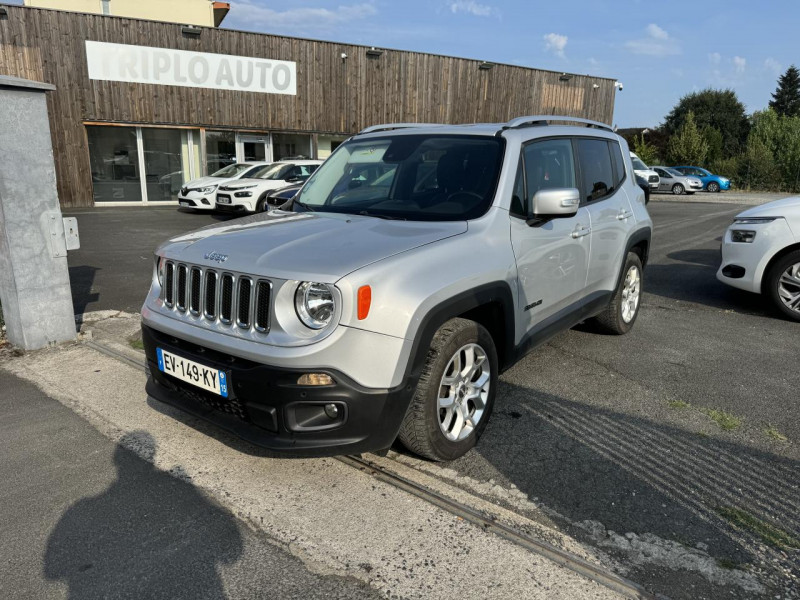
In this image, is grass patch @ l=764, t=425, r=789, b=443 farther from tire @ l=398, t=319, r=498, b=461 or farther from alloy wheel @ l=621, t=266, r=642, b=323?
alloy wheel @ l=621, t=266, r=642, b=323

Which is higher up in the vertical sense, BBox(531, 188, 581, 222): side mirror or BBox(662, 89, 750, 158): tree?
BBox(662, 89, 750, 158): tree

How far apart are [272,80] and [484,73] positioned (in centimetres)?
931

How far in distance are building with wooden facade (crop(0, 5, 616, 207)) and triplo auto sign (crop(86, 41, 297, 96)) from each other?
0.11ft

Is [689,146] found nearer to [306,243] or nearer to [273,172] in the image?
[273,172]

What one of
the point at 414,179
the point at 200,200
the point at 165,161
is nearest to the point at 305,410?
the point at 414,179

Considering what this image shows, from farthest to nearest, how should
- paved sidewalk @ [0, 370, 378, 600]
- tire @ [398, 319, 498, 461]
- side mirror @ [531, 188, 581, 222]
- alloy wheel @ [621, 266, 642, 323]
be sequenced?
1. alloy wheel @ [621, 266, 642, 323]
2. side mirror @ [531, 188, 581, 222]
3. tire @ [398, 319, 498, 461]
4. paved sidewalk @ [0, 370, 378, 600]

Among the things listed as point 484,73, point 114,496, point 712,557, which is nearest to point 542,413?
point 712,557

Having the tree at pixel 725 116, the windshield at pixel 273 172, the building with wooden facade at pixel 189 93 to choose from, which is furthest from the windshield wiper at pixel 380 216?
the tree at pixel 725 116

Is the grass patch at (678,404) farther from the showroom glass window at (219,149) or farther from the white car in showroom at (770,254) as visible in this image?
the showroom glass window at (219,149)

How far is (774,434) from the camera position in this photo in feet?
12.2

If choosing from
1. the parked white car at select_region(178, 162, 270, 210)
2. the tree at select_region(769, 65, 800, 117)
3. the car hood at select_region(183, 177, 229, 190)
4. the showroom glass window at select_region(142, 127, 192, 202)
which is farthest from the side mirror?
the tree at select_region(769, 65, 800, 117)

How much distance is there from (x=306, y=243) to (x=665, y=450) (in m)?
2.39

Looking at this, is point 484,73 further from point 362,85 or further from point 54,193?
point 54,193

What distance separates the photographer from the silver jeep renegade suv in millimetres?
2711
